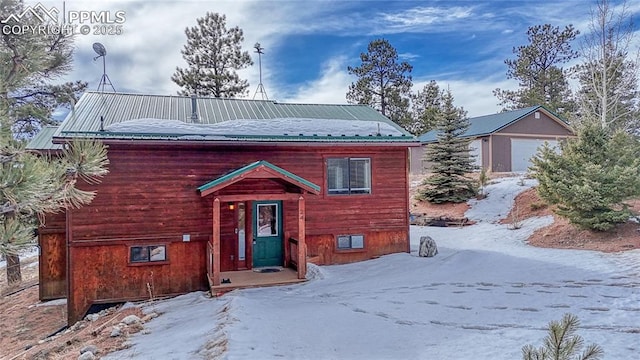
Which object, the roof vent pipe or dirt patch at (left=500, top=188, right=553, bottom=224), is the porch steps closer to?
the roof vent pipe

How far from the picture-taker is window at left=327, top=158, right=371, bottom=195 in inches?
423

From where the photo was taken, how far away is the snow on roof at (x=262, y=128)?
9133 mm

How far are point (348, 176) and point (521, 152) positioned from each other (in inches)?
686

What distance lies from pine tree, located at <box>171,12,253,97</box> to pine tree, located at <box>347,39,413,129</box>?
9357 millimetres

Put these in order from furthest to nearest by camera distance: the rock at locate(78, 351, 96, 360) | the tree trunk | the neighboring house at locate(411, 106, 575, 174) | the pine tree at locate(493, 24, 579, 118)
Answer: the pine tree at locate(493, 24, 579, 118) < the neighboring house at locate(411, 106, 575, 174) < the tree trunk < the rock at locate(78, 351, 96, 360)

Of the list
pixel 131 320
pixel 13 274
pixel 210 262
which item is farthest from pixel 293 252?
pixel 13 274

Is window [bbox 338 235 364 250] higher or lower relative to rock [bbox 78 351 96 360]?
higher

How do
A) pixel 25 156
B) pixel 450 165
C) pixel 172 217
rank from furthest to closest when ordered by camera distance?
pixel 450 165, pixel 172 217, pixel 25 156

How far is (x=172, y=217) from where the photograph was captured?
928cm

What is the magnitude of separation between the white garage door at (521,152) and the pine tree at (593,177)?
11.1 metres

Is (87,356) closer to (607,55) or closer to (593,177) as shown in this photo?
(593,177)

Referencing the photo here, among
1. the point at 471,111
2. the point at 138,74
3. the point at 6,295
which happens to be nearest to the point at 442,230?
the point at 138,74

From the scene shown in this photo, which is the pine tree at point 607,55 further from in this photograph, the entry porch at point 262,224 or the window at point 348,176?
the entry porch at point 262,224

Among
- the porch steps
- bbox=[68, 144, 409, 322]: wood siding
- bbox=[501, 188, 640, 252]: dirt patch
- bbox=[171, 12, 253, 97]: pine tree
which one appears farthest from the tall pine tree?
bbox=[171, 12, 253, 97]: pine tree
